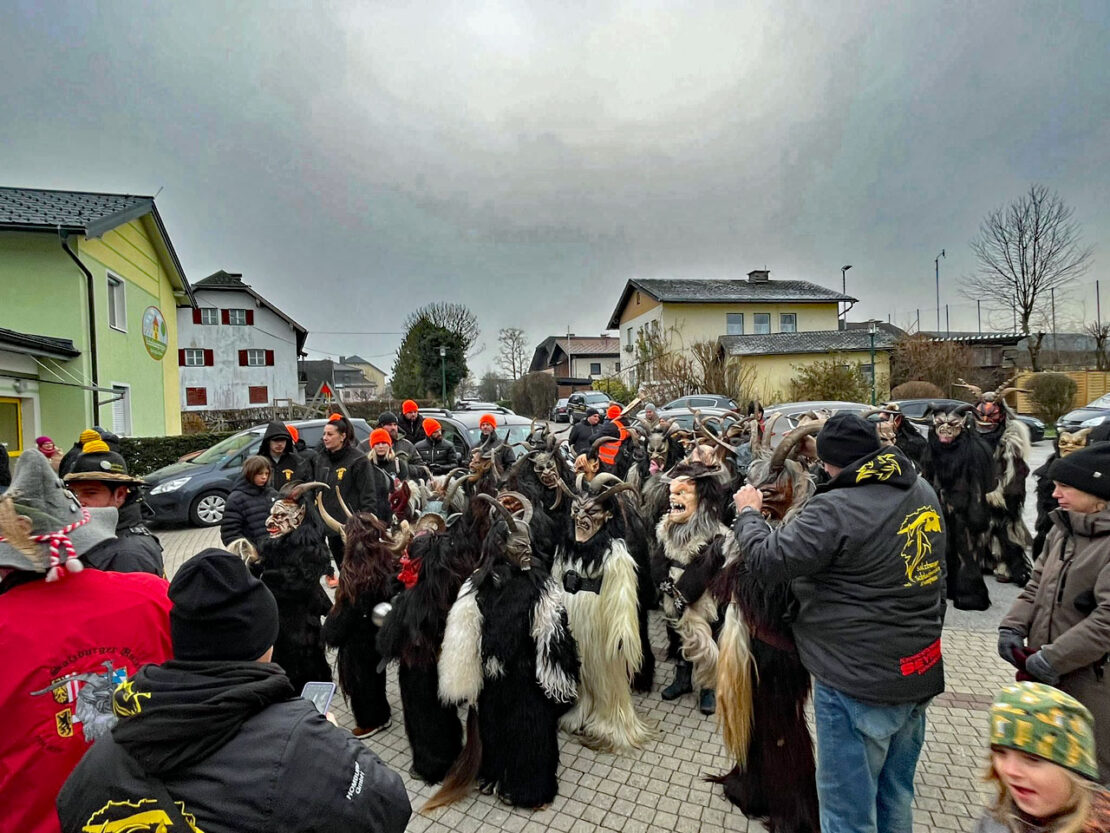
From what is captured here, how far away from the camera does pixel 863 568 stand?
7.51ft

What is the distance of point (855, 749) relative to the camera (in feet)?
7.73

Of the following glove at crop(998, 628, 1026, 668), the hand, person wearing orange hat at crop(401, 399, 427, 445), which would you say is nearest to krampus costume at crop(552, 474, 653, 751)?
the hand

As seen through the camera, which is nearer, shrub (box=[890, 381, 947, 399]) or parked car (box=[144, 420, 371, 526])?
parked car (box=[144, 420, 371, 526])

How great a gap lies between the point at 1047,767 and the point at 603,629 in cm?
249

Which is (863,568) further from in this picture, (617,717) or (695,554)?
(617,717)

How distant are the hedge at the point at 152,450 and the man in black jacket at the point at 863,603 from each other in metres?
15.4

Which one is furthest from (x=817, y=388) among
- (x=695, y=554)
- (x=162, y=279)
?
(x=162, y=279)

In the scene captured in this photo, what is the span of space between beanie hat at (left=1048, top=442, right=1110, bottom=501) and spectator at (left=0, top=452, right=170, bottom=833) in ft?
12.5

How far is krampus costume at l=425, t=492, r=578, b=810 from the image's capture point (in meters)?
3.20

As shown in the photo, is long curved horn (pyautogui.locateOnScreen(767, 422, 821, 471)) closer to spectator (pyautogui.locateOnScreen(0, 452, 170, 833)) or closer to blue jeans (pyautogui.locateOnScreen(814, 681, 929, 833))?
blue jeans (pyautogui.locateOnScreen(814, 681, 929, 833))

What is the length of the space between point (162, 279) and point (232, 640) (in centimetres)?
2190

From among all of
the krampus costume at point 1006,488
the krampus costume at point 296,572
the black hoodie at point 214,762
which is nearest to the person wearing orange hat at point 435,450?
the krampus costume at point 296,572

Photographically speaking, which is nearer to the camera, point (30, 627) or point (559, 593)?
point (30, 627)

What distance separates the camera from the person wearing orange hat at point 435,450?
9859mm
